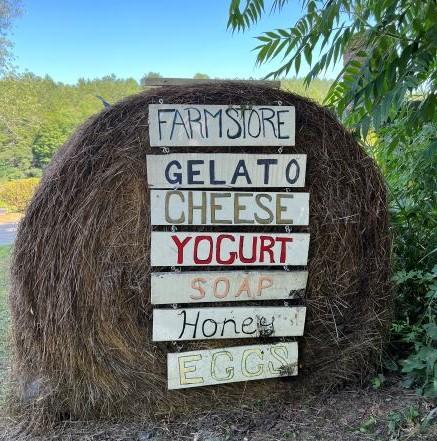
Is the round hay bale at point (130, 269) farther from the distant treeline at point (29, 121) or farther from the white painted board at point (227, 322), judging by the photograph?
the distant treeline at point (29, 121)

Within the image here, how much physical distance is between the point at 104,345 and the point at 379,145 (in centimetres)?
265

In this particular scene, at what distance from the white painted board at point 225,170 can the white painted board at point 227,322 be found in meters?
0.62

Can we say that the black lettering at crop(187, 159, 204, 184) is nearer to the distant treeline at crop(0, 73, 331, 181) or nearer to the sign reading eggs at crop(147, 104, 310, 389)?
the sign reading eggs at crop(147, 104, 310, 389)

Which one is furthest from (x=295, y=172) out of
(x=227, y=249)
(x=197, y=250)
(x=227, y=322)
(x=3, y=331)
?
(x=3, y=331)

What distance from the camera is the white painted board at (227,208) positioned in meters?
1.95

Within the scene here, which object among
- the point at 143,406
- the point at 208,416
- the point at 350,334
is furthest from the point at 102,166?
the point at 350,334

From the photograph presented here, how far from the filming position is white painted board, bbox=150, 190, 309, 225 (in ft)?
6.39

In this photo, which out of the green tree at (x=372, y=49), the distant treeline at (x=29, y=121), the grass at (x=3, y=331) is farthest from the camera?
the distant treeline at (x=29, y=121)

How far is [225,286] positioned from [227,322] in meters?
0.19

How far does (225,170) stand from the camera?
77.6 inches

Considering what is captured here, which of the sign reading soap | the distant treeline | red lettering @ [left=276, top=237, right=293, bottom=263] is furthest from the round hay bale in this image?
the distant treeline

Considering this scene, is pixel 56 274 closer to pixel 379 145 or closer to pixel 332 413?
pixel 332 413

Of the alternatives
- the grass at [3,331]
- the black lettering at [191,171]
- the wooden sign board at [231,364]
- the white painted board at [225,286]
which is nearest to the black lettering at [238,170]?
the black lettering at [191,171]

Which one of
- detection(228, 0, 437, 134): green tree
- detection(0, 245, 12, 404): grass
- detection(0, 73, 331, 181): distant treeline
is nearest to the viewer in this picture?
detection(228, 0, 437, 134): green tree
